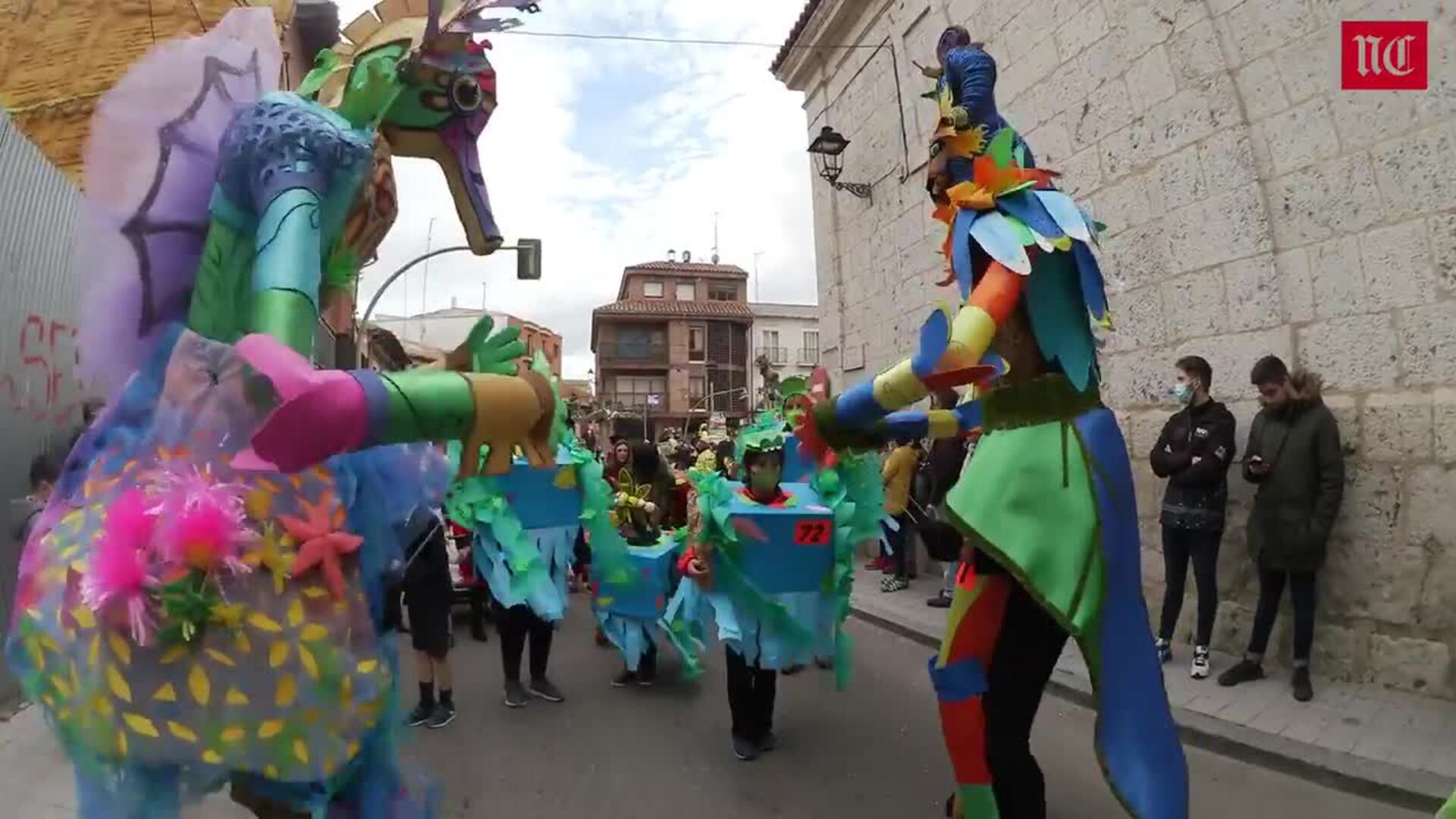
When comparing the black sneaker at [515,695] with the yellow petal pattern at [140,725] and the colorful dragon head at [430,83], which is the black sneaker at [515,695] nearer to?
the colorful dragon head at [430,83]

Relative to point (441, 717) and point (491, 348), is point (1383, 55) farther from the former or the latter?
point (441, 717)

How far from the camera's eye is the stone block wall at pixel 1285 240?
4348 millimetres

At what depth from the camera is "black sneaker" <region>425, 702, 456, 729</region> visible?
4.86m

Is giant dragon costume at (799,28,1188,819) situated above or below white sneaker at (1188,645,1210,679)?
above

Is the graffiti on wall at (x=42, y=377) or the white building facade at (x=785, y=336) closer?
the graffiti on wall at (x=42, y=377)

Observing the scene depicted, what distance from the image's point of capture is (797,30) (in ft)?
38.8

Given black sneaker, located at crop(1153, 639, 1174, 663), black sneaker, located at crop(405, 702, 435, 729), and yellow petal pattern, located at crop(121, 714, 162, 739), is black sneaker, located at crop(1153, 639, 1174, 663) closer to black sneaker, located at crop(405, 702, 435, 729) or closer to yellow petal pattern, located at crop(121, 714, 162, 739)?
black sneaker, located at crop(405, 702, 435, 729)

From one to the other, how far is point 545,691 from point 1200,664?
3.67 meters

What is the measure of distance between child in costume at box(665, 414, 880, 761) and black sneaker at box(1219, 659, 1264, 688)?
6.79ft

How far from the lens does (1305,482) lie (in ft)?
15.1

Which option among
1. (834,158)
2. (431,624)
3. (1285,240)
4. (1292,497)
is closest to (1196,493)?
(1292,497)

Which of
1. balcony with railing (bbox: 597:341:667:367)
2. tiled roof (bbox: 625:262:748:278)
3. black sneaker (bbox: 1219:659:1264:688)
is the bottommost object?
black sneaker (bbox: 1219:659:1264:688)

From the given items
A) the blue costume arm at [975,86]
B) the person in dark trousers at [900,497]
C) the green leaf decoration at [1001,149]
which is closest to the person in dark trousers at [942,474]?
the person in dark trousers at [900,497]

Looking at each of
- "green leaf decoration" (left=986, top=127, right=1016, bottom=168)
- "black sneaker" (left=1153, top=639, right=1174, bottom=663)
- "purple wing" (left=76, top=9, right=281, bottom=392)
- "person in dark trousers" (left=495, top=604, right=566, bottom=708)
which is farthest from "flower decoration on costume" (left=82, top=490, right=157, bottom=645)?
"black sneaker" (left=1153, top=639, right=1174, bottom=663)
